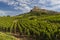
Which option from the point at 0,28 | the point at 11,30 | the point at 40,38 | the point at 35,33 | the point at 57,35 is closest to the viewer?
the point at 57,35

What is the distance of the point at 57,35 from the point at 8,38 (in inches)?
401

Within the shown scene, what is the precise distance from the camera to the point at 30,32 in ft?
134

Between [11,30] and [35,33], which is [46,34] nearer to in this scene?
[35,33]

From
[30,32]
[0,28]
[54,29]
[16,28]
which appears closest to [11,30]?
[16,28]

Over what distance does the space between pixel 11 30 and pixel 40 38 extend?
567 inches

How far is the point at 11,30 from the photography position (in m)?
48.1

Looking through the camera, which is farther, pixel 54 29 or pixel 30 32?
pixel 30 32

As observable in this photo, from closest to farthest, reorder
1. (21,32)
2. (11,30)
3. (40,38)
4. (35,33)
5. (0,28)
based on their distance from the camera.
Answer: (40,38) → (35,33) → (21,32) → (11,30) → (0,28)

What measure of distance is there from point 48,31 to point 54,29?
1.56 metres

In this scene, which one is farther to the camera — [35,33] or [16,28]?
[16,28]

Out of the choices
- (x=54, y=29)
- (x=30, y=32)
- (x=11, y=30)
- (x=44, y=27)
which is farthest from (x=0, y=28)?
(x=54, y=29)

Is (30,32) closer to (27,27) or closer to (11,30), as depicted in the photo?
(27,27)

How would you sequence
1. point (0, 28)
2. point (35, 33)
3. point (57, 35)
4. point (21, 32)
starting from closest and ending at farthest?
point (57, 35) → point (35, 33) → point (21, 32) → point (0, 28)

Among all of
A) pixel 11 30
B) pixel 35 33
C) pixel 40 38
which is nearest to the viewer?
pixel 40 38
